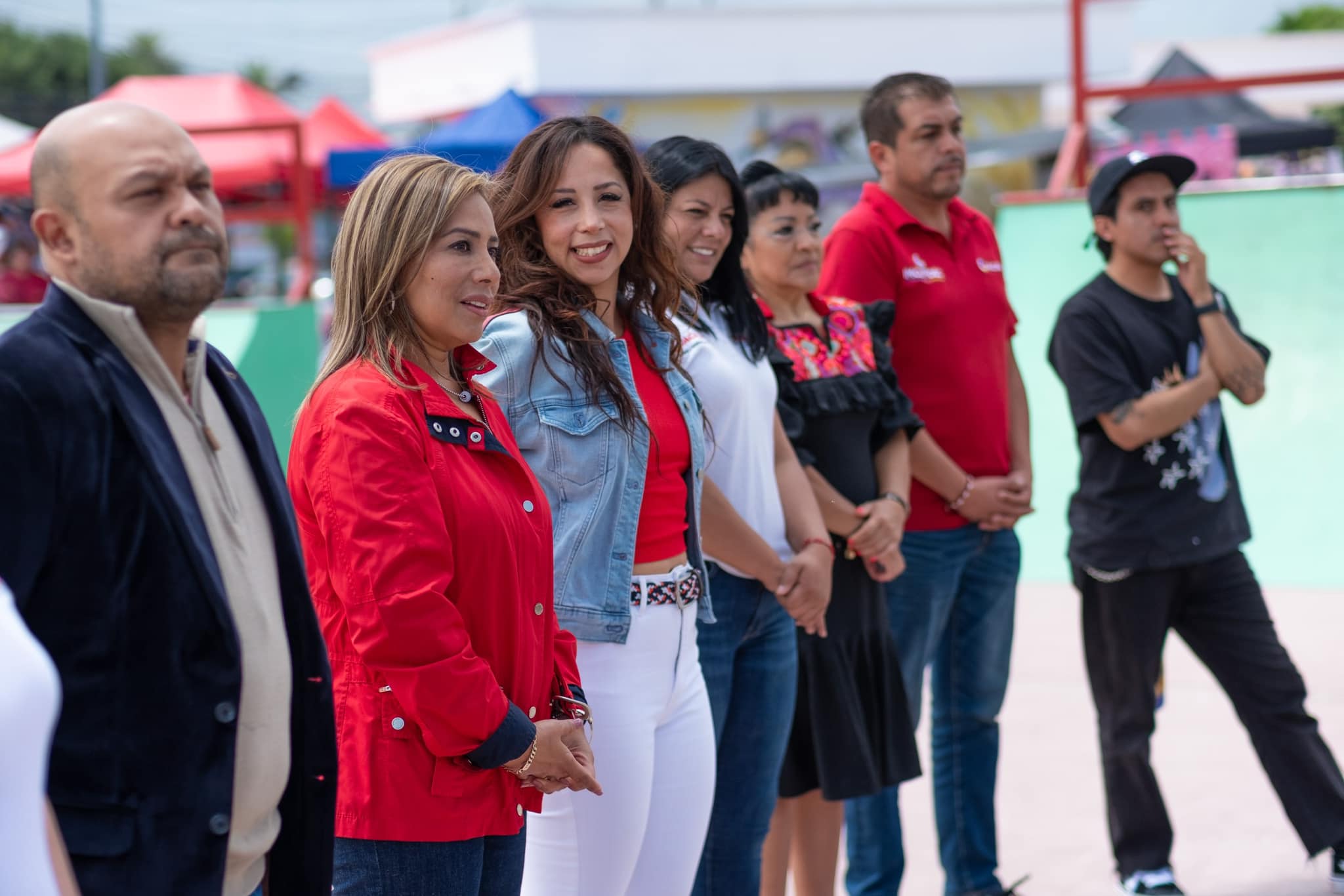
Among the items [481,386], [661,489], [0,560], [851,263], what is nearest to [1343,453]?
[851,263]

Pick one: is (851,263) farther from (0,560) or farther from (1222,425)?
(0,560)

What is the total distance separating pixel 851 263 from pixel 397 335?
2.04m

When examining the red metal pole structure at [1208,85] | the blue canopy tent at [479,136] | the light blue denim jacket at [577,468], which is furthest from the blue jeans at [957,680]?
the blue canopy tent at [479,136]

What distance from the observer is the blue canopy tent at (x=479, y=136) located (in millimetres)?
9797

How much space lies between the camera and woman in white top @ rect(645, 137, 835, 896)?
3.21 metres

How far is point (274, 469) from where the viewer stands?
6.50 feet

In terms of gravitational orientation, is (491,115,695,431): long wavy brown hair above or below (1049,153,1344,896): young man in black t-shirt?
above

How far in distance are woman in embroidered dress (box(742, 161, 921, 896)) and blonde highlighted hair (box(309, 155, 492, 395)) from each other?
1374 millimetres

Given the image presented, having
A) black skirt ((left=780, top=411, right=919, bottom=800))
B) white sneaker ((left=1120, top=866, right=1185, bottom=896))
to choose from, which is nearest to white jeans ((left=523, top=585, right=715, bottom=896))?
black skirt ((left=780, top=411, right=919, bottom=800))

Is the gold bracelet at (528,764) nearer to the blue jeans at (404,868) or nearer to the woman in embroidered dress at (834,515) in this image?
the blue jeans at (404,868)

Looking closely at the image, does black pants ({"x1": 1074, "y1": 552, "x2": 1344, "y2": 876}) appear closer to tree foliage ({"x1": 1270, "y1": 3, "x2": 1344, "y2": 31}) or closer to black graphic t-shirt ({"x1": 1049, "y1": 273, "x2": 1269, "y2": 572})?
black graphic t-shirt ({"x1": 1049, "y1": 273, "x2": 1269, "y2": 572})

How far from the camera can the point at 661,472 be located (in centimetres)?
288

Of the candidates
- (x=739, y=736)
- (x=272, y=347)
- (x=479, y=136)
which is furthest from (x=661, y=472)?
(x=479, y=136)

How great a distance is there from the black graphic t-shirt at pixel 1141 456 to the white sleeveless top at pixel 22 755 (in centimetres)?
350
